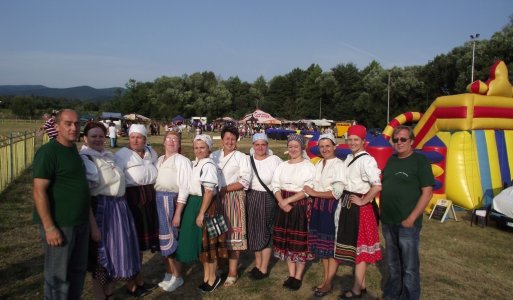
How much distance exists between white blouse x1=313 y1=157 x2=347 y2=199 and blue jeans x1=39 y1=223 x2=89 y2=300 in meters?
2.28

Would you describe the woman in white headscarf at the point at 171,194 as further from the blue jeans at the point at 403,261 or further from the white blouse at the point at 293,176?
the blue jeans at the point at 403,261

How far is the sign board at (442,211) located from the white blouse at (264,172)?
16.8ft

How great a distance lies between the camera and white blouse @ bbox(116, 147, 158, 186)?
378cm

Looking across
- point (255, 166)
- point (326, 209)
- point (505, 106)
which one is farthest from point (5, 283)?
point (505, 106)

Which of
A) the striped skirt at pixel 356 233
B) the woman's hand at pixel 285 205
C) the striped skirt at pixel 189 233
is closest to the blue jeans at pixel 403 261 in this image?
the striped skirt at pixel 356 233

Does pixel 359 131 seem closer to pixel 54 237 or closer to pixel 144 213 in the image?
pixel 144 213

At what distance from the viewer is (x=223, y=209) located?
13.8 ft

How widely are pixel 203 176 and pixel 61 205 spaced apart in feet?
4.42

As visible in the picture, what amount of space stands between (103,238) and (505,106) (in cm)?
902

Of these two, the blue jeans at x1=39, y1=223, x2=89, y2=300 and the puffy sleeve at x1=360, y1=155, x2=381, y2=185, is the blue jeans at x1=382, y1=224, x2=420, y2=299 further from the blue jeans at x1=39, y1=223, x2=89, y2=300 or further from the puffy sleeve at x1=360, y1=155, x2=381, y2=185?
the blue jeans at x1=39, y1=223, x2=89, y2=300

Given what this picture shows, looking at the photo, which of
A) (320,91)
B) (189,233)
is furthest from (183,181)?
(320,91)

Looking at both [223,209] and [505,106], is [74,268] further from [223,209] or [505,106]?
[505,106]

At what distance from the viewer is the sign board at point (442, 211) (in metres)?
7.85

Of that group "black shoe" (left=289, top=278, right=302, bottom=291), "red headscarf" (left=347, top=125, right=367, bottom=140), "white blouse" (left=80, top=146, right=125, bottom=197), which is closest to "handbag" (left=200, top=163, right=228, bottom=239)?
"white blouse" (left=80, top=146, right=125, bottom=197)
